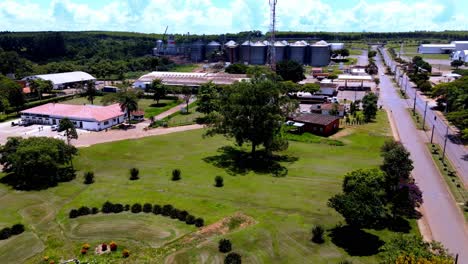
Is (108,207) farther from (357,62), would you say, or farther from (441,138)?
(357,62)

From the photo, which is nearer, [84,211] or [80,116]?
[84,211]

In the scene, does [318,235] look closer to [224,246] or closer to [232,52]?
[224,246]

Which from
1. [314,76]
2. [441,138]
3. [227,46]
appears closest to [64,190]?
[441,138]

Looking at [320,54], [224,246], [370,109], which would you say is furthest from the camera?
[320,54]

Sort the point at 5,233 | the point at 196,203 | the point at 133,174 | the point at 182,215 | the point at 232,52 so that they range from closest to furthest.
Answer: the point at 5,233
the point at 182,215
the point at 196,203
the point at 133,174
the point at 232,52

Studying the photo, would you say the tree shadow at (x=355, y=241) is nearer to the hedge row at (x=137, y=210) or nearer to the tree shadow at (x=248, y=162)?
the hedge row at (x=137, y=210)

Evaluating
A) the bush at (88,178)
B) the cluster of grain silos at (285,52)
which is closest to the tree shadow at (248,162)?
the bush at (88,178)

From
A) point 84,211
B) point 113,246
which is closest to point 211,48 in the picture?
point 84,211
